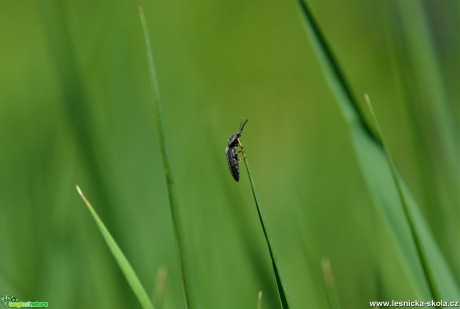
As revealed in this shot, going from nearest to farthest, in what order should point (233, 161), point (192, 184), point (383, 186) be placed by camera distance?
1. point (383, 186)
2. point (233, 161)
3. point (192, 184)

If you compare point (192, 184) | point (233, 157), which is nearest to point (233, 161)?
point (233, 157)

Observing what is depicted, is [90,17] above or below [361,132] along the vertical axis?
above

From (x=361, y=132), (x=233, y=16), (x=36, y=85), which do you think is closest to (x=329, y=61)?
(x=361, y=132)

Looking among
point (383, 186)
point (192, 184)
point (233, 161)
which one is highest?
point (192, 184)

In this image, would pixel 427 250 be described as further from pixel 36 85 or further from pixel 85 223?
pixel 36 85

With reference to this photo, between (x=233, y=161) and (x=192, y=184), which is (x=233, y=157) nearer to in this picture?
(x=233, y=161)

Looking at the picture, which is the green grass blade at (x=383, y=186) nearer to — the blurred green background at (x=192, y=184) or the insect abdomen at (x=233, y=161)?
the blurred green background at (x=192, y=184)

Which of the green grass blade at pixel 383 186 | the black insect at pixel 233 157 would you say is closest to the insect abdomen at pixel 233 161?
the black insect at pixel 233 157
